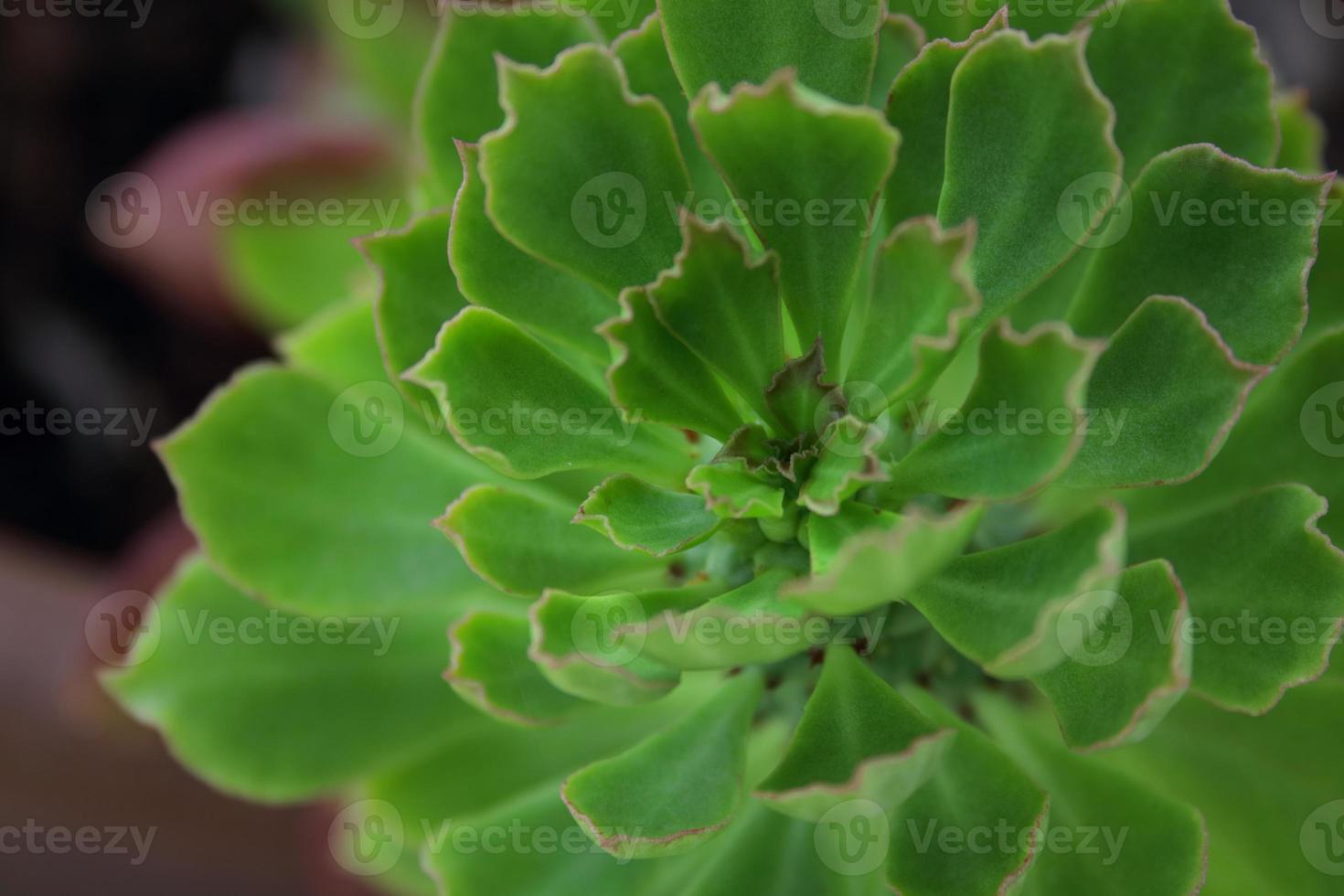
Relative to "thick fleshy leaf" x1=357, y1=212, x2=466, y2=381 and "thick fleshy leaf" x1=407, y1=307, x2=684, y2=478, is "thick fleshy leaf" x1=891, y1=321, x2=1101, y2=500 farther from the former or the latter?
"thick fleshy leaf" x1=357, y1=212, x2=466, y2=381

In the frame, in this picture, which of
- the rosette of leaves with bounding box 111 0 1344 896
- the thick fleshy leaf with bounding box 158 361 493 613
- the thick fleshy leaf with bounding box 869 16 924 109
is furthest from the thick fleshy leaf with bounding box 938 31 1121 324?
the thick fleshy leaf with bounding box 158 361 493 613

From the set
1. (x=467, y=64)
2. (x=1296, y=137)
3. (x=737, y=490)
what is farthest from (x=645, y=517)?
(x=1296, y=137)

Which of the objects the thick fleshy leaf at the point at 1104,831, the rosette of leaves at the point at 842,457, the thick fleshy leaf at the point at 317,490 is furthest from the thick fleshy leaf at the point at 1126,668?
the thick fleshy leaf at the point at 317,490

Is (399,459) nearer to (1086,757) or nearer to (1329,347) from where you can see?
(1086,757)

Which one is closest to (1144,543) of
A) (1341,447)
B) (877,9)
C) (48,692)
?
(1341,447)

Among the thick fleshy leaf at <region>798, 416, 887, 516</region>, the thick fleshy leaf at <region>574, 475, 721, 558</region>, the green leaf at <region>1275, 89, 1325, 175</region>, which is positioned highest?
the green leaf at <region>1275, 89, 1325, 175</region>

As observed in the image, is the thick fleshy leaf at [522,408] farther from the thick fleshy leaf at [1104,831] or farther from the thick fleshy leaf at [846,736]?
the thick fleshy leaf at [1104,831]

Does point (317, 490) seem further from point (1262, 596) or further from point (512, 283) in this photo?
point (1262, 596)
